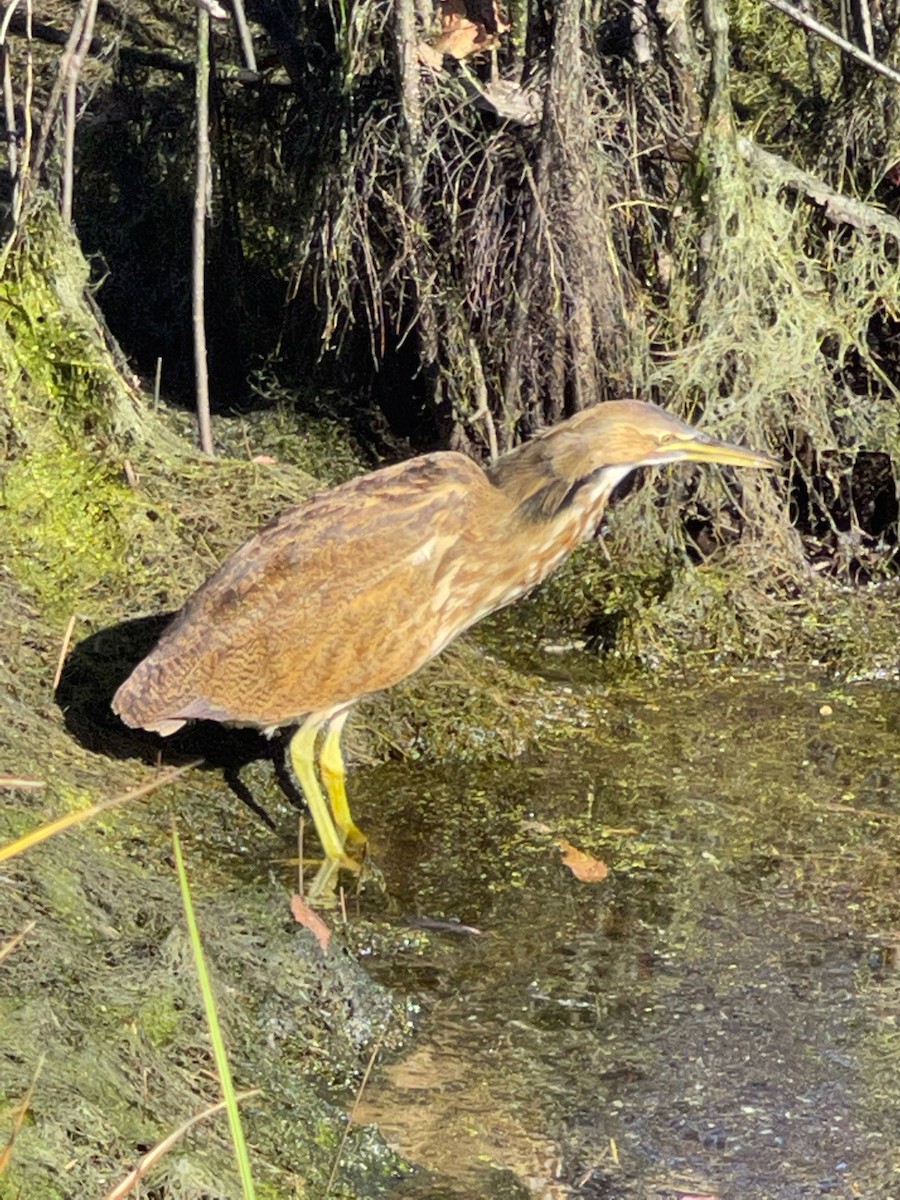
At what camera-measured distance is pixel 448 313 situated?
6.71 metres

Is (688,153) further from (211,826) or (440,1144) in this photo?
(440,1144)

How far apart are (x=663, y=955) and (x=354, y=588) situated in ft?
4.21

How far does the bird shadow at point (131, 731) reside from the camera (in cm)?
525

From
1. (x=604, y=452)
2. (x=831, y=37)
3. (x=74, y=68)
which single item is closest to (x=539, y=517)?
(x=604, y=452)

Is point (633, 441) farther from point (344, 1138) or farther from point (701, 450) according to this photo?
point (344, 1138)

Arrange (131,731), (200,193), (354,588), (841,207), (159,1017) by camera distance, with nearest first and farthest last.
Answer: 1. (159,1017)
2. (354,588)
3. (131,731)
4. (200,193)
5. (841,207)

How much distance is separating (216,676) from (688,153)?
2.78 meters

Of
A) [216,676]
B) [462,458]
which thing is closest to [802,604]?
[462,458]

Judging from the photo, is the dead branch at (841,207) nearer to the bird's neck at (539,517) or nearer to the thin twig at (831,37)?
the thin twig at (831,37)

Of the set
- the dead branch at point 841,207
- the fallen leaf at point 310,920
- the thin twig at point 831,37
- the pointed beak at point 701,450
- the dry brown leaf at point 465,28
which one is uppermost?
the dry brown leaf at point 465,28

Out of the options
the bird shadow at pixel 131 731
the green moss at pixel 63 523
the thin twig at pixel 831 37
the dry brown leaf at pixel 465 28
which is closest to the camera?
the bird shadow at pixel 131 731

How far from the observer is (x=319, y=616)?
4.91 metres

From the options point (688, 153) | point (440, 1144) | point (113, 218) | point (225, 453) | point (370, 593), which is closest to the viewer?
point (440, 1144)

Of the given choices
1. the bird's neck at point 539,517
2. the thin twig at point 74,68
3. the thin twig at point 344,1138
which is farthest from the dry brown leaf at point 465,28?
the thin twig at point 344,1138
